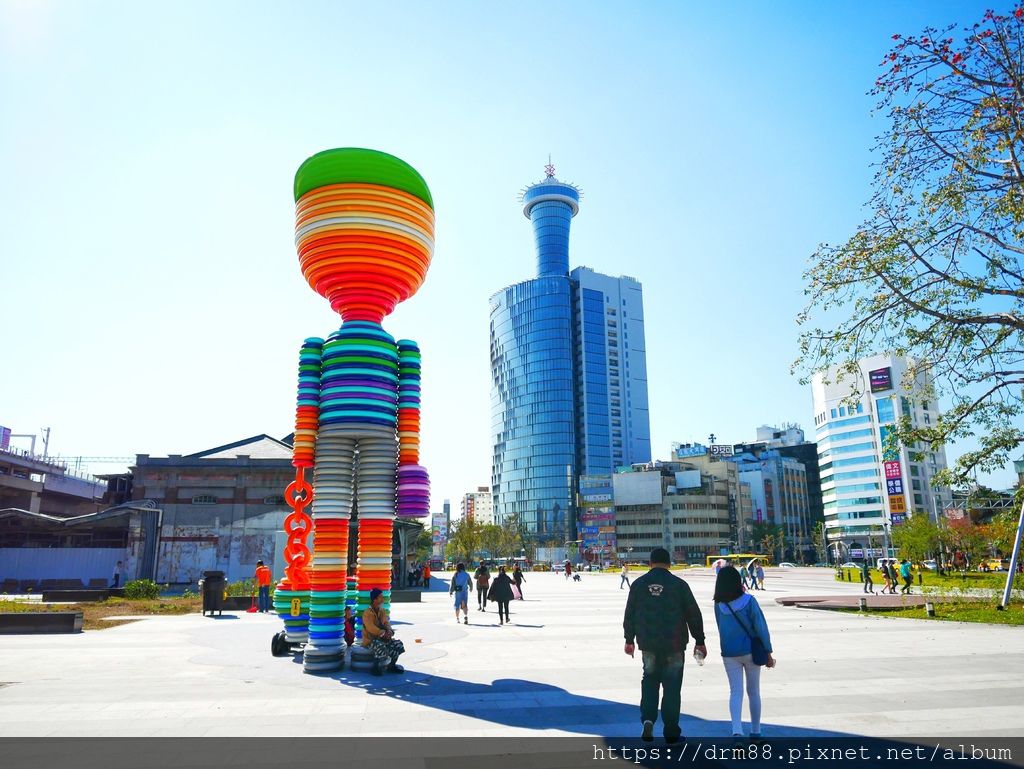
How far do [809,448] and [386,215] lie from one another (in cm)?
15916

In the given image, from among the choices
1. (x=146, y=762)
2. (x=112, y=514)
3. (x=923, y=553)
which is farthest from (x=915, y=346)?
(x=923, y=553)

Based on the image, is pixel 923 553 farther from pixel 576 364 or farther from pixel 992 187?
pixel 576 364

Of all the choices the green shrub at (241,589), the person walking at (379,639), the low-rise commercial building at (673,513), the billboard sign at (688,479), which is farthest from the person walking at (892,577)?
the billboard sign at (688,479)

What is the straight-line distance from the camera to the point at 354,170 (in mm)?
11719

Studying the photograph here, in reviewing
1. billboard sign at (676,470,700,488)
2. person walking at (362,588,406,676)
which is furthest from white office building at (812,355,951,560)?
person walking at (362,588,406,676)

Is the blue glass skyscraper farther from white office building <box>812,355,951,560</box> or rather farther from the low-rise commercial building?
white office building <box>812,355,951,560</box>

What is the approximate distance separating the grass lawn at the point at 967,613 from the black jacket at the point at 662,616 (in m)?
15.8

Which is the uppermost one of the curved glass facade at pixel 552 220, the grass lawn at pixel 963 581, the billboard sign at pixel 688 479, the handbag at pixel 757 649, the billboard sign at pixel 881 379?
the curved glass facade at pixel 552 220

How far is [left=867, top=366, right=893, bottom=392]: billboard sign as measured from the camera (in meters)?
106

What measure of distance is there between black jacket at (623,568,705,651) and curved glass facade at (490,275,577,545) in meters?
132

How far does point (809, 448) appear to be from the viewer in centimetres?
15300

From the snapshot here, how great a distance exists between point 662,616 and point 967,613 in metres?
17.9

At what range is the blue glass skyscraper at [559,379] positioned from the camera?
139750 mm

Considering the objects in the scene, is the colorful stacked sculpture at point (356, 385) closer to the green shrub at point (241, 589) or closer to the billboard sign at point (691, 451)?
the green shrub at point (241, 589)
